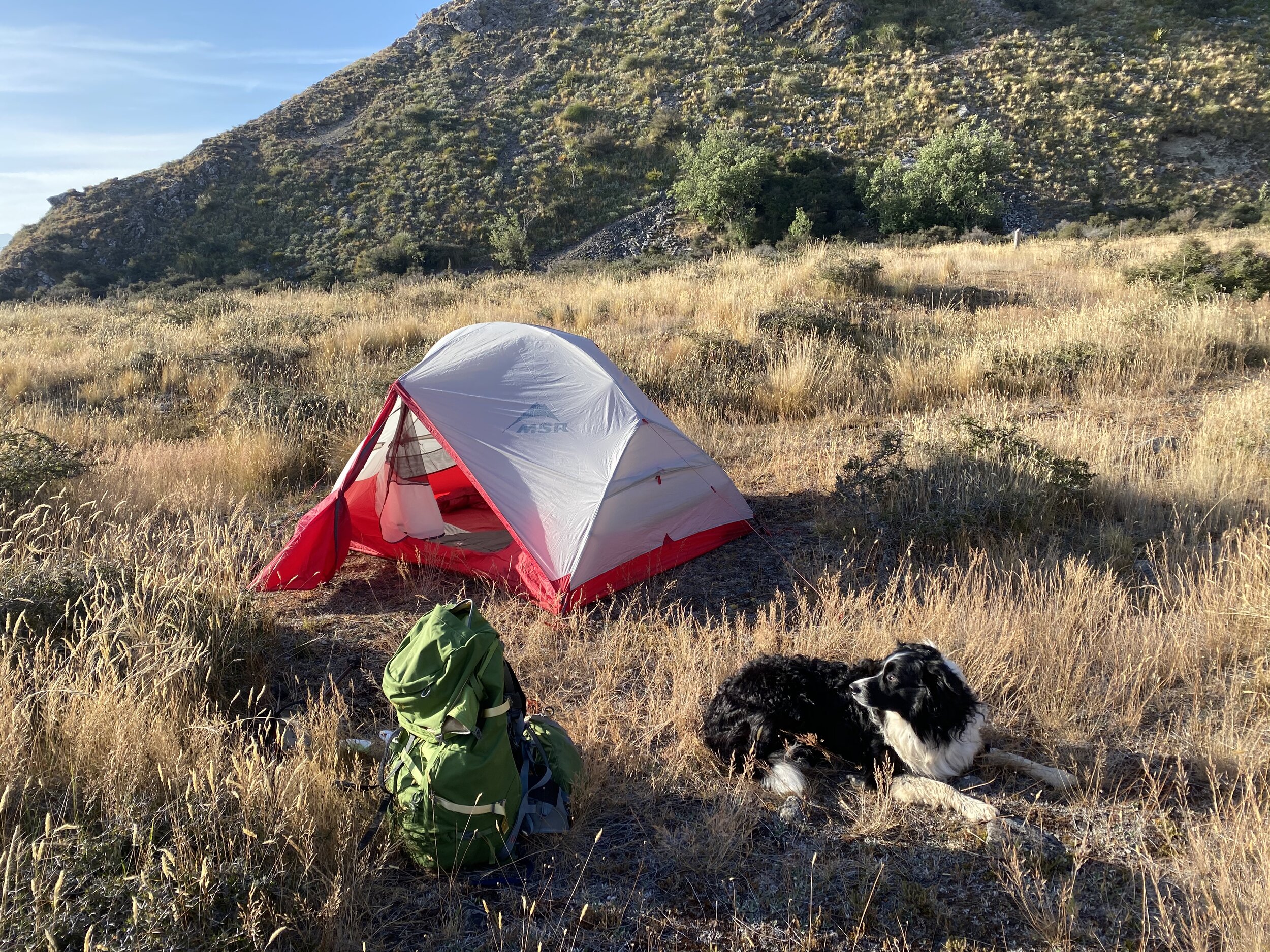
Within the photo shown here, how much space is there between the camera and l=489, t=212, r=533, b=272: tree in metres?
29.1

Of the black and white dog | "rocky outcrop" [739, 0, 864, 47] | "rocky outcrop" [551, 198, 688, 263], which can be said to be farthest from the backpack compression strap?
"rocky outcrop" [739, 0, 864, 47]

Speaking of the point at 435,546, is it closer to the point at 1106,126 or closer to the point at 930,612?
the point at 930,612

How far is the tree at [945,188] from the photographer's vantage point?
2722cm

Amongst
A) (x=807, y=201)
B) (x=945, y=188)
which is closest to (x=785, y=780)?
(x=945, y=188)

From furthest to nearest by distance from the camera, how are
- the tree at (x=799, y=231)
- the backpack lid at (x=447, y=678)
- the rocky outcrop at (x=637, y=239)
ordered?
the rocky outcrop at (x=637, y=239) < the tree at (x=799, y=231) < the backpack lid at (x=447, y=678)

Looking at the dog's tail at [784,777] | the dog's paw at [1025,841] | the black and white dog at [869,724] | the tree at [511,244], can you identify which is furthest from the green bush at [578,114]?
the dog's paw at [1025,841]

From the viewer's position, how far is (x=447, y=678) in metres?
2.50

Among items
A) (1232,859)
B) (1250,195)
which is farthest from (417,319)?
(1250,195)

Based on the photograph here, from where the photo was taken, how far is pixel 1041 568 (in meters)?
4.49

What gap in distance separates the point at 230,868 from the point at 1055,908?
94.6 inches

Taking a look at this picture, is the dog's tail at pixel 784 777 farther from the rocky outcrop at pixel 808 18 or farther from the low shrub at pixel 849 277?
the rocky outcrop at pixel 808 18

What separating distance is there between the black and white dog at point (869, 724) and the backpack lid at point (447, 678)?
105 centimetres

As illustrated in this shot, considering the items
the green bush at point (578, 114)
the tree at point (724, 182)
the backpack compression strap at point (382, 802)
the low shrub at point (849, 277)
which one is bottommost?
the backpack compression strap at point (382, 802)

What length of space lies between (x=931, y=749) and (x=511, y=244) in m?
28.8
